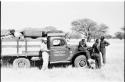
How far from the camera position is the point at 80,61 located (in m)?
12.5

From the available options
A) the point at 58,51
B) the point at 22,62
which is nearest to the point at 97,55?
the point at 58,51

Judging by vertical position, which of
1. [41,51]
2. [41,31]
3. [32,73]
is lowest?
[32,73]

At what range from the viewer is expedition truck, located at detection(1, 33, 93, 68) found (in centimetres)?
1206

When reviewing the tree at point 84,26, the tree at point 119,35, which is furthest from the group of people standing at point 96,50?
the tree at point 119,35

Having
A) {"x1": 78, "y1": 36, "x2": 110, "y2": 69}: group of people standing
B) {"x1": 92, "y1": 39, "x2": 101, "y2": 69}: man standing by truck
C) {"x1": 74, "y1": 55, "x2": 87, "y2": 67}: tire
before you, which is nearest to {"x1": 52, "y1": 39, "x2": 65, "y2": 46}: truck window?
{"x1": 78, "y1": 36, "x2": 110, "y2": 69}: group of people standing

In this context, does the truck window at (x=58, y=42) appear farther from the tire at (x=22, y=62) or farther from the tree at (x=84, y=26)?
the tree at (x=84, y=26)

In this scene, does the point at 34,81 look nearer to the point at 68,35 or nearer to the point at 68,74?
the point at 68,74

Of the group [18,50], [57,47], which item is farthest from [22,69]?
[57,47]

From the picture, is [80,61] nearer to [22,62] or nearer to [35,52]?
[35,52]

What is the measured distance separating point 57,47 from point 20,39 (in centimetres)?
176

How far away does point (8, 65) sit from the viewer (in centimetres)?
1252

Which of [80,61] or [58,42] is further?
[58,42]

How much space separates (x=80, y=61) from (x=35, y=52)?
7.09 feet

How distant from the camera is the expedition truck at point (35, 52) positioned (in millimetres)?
12062
